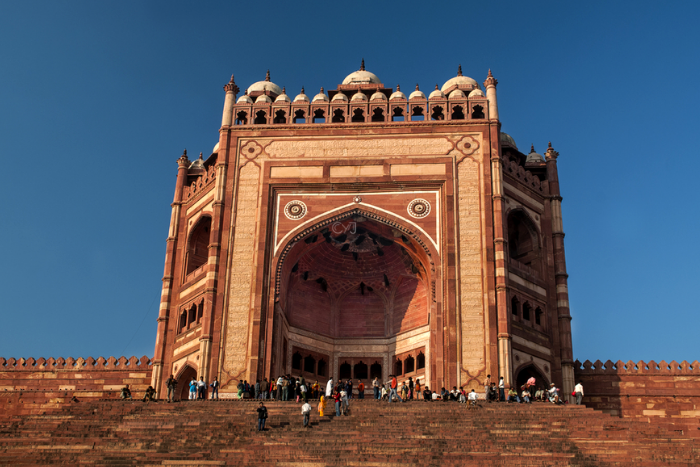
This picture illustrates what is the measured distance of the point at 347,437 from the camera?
21703 millimetres

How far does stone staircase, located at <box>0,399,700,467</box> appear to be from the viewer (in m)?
20.2

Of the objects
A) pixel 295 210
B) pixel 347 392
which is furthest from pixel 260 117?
pixel 347 392

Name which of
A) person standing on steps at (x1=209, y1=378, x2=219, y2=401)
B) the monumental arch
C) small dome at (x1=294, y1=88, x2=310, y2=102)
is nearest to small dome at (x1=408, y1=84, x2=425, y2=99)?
the monumental arch

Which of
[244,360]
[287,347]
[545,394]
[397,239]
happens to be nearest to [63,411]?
[244,360]

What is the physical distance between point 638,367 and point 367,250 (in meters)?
10.3

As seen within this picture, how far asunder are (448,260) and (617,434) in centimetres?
1027

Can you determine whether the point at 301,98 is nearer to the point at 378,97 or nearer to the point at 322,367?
the point at 378,97

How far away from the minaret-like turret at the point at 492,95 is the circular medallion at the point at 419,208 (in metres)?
4.22

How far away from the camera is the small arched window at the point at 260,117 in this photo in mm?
34469

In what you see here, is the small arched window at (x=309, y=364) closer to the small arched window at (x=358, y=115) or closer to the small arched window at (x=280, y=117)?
the small arched window at (x=280, y=117)

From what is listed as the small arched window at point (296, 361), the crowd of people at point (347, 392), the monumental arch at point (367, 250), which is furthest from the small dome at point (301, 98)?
the crowd of people at point (347, 392)

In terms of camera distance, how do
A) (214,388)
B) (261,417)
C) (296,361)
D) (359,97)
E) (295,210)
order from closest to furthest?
(261,417)
(214,388)
(295,210)
(296,361)
(359,97)

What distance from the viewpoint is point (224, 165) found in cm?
3331

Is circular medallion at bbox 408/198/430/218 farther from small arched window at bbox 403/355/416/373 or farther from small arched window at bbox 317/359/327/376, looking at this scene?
small arched window at bbox 317/359/327/376
